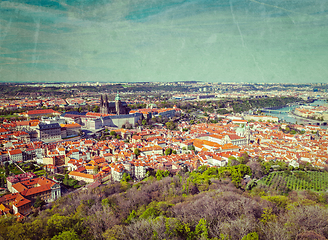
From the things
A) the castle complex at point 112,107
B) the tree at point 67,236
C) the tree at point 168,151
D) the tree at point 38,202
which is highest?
the castle complex at point 112,107

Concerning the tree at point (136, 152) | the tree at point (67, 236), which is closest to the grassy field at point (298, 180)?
the tree at point (136, 152)

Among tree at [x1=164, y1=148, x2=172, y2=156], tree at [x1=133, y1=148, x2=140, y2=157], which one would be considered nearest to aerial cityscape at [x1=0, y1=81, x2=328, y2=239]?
tree at [x1=164, y1=148, x2=172, y2=156]

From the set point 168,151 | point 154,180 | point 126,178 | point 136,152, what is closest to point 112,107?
point 136,152

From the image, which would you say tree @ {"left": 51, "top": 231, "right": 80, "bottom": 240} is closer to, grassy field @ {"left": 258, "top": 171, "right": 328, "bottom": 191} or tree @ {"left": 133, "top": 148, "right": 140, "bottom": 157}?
grassy field @ {"left": 258, "top": 171, "right": 328, "bottom": 191}

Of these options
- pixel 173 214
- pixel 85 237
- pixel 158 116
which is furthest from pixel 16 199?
pixel 158 116

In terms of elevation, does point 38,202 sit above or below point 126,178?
below

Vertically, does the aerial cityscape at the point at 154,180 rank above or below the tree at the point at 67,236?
below

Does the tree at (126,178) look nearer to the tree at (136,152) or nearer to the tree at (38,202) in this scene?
the tree at (136,152)

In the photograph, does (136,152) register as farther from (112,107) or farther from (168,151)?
(112,107)

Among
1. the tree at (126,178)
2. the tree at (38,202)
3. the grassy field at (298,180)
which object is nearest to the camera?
the tree at (38,202)

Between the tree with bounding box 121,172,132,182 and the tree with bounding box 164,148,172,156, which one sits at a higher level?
the tree with bounding box 164,148,172,156
